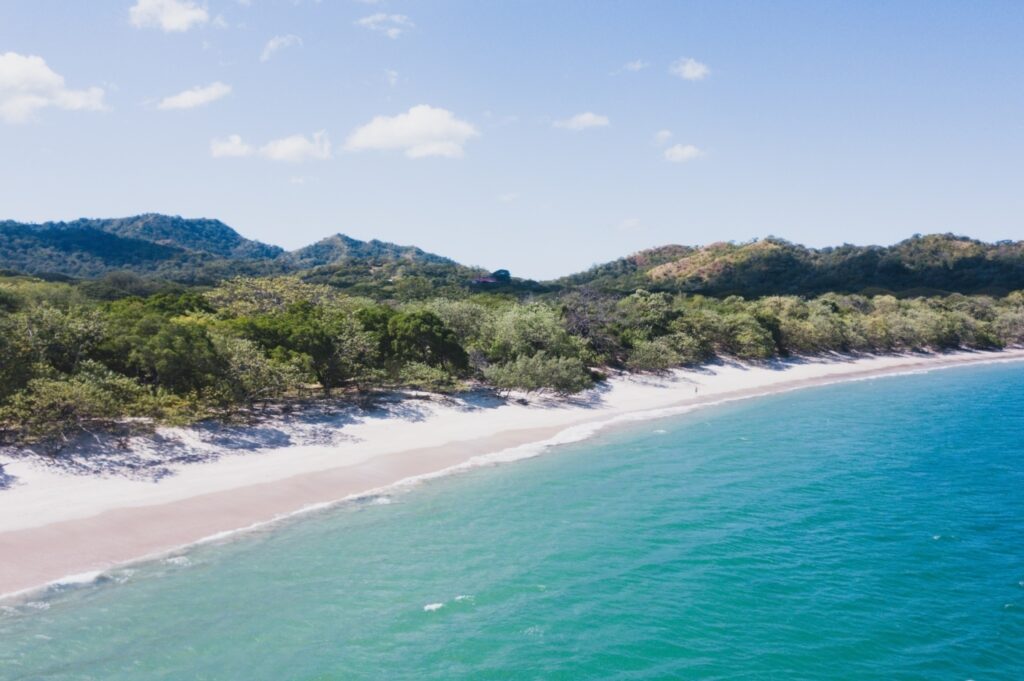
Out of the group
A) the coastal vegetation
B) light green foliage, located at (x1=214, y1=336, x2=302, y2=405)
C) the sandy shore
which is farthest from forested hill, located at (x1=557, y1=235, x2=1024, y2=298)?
light green foliage, located at (x1=214, y1=336, x2=302, y2=405)

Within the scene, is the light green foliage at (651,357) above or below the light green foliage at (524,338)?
below

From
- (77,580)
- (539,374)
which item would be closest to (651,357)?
(539,374)

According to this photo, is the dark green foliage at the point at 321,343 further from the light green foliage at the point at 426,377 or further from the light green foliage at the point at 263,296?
the light green foliage at the point at 263,296

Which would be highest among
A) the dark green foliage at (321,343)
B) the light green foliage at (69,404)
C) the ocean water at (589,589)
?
the dark green foliage at (321,343)

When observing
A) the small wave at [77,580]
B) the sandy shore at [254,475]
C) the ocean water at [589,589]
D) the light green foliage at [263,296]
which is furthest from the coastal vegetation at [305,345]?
the ocean water at [589,589]

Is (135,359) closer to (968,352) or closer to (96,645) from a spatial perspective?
(96,645)

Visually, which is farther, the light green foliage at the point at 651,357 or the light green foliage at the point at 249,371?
the light green foliage at the point at 651,357

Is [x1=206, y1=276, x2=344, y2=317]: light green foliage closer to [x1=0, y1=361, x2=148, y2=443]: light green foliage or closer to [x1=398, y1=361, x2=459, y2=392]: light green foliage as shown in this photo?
[x1=398, y1=361, x2=459, y2=392]: light green foliage
